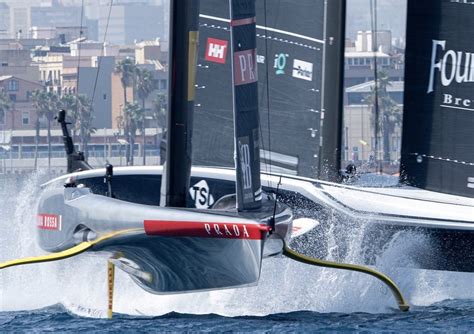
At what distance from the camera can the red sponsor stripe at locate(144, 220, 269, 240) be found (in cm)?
998

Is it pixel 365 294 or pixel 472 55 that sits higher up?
pixel 472 55

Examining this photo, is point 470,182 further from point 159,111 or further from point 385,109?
point 385,109

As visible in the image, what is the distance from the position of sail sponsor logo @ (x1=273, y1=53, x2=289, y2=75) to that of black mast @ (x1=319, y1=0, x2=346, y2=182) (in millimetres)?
437

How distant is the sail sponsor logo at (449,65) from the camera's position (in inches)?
545

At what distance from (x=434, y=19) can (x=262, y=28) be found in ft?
6.17

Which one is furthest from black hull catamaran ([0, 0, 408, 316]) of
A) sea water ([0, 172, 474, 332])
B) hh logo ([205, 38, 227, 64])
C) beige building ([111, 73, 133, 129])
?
beige building ([111, 73, 133, 129])

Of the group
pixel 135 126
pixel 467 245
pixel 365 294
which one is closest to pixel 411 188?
pixel 467 245

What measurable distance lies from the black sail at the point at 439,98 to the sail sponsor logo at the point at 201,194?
2082 mm

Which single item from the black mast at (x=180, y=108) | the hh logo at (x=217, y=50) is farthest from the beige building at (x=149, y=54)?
the black mast at (x=180, y=108)

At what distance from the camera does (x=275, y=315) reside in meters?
11.6

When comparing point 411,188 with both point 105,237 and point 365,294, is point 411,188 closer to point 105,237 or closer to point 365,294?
point 365,294

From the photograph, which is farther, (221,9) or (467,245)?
(221,9)

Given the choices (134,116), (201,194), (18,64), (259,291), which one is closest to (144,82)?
(134,116)

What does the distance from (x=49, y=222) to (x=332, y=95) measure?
429 cm
